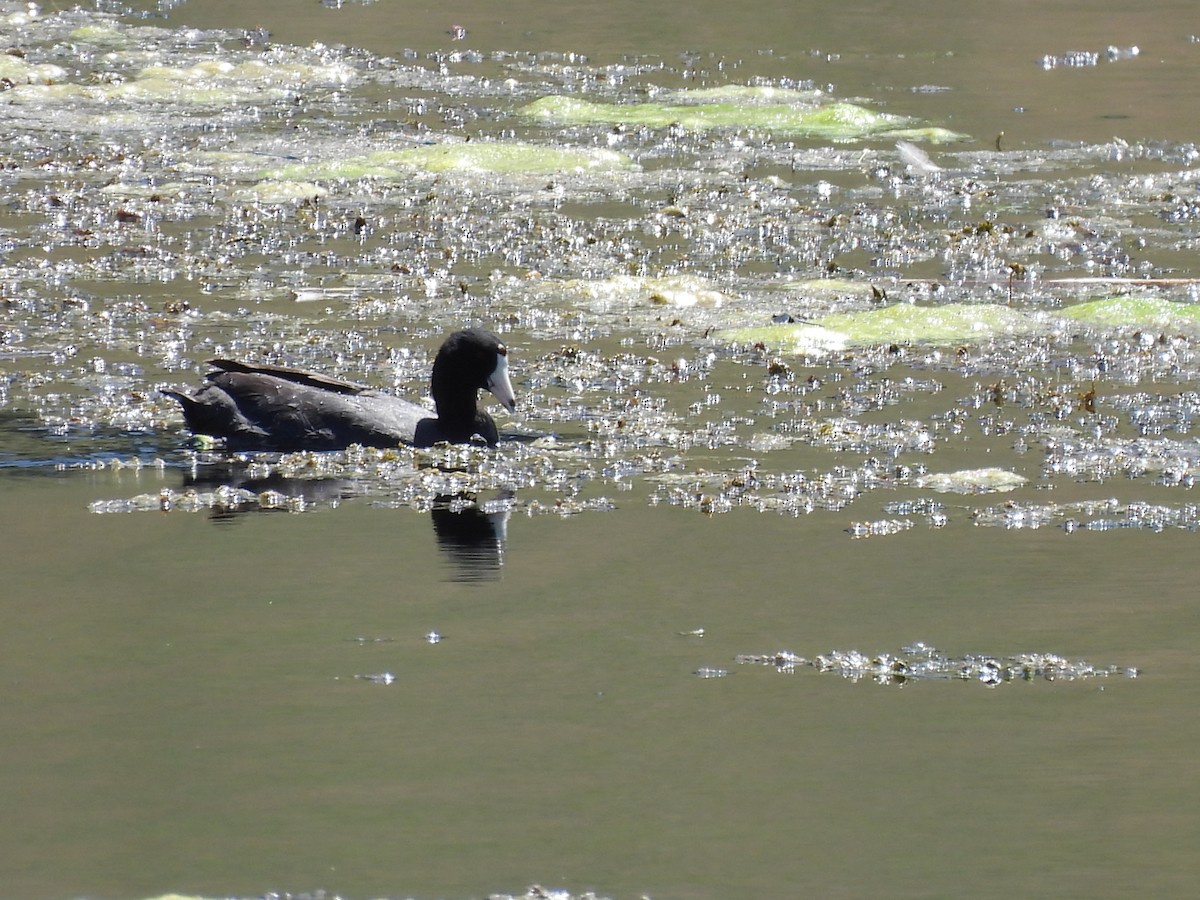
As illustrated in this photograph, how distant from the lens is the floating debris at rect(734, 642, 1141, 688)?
595cm

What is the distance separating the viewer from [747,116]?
17.4 metres

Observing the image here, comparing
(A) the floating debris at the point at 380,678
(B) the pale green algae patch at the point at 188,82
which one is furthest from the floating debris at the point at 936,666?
(B) the pale green algae patch at the point at 188,82

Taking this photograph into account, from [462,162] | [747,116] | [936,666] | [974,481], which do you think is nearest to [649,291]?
[462,162]

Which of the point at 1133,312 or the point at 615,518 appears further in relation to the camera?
the point at 1133,312

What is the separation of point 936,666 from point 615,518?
178 cm

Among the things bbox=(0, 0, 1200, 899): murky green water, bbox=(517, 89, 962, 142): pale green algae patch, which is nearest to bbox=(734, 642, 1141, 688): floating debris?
bbox=(0, 0, 1200, 899): murky green water

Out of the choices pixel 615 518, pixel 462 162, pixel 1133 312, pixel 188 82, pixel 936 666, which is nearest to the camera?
pixel 936 666

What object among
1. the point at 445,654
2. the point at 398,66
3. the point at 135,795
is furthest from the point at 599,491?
the point at 398,66

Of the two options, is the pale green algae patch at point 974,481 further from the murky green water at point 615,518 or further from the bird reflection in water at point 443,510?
the bird reflection in water at point 443,510

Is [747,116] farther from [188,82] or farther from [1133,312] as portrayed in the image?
[1133,312]

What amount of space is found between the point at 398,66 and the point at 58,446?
1208cm

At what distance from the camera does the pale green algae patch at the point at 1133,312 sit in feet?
35.4

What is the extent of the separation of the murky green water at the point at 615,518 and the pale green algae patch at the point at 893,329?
5cm

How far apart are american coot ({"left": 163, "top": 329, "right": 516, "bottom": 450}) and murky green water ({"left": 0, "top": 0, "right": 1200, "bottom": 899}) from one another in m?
0.20
